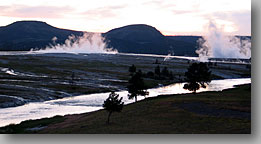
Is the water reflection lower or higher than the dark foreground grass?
lower

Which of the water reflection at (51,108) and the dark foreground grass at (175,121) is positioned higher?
the dark foreground grass at (175,121)

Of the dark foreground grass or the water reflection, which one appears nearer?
the dark foreground grass

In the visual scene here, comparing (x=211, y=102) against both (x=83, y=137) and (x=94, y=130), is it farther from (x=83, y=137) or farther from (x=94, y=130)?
(x=83, y=137)

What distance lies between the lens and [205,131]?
24.6 meters

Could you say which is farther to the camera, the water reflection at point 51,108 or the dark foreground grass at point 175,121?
the water reflection at point 51,108

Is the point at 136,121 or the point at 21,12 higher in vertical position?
the point at 21,12

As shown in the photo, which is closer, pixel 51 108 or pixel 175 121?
pixel 175 121

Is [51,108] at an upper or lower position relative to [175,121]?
lower

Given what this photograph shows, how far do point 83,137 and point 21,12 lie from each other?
12.5m

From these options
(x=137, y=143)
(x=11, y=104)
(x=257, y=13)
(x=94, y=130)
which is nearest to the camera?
(x=137, y=143)

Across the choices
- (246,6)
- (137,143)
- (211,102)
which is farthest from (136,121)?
(246,6)

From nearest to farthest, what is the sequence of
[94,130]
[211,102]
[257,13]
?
[257,13], [94,130], [211,102]

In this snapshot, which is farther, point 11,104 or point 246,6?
point 11,104

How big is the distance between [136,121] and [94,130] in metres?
4.62
